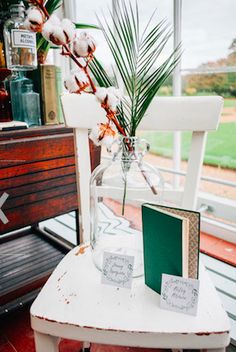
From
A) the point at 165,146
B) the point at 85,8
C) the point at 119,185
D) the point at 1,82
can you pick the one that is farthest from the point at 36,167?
the point at 165,146

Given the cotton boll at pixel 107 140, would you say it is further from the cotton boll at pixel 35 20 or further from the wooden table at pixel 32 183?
the wooden table at pixel 32 183

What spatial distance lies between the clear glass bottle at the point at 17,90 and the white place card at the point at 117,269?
3.20ft

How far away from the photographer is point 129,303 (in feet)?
2.33

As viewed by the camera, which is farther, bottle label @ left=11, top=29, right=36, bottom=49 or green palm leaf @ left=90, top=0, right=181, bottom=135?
bottle label @ left=11, top=29, right=36, bottom=49

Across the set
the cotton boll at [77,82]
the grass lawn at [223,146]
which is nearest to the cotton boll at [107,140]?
the cotton boll at [77,82]

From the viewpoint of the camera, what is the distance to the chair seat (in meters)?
0.63

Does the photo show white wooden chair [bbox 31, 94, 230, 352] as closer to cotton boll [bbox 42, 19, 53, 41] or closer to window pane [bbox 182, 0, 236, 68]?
cotton boll [bbox 42, 19, 53, 41]

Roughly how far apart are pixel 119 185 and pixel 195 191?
0.83ft

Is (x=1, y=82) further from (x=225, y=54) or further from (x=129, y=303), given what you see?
(x=225, y=54)

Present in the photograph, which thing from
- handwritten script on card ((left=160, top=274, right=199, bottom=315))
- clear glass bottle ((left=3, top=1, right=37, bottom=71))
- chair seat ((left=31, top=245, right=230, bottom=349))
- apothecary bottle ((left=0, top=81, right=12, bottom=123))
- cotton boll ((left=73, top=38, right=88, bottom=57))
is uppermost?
clear glass bottle ((left=3, top=1, right=37, bottom=71))

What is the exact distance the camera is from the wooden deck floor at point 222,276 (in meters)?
1.46

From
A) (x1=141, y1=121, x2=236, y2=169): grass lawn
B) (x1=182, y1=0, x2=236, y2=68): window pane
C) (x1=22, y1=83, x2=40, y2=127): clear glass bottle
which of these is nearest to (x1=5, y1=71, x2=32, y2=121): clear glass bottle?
(x1=22, y1=83, x2=40, y2=127): clear glass bottle

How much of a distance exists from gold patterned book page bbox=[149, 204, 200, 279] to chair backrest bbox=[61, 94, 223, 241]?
28 cm

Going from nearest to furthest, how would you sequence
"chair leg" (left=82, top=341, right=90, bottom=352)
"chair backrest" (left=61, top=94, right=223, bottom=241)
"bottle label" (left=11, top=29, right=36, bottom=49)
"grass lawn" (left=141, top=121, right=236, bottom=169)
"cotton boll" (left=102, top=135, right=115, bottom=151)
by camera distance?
1. "cotton boll" (left=102, top=135, right=115, bottom=151)
2. "chair backrest" (left=61, top=94, right=223, bottom=241)
3. "chair leg" (left=82, top=341, right=90, bottom=352)
4. "bottle label" (left=11, top=29, right=36, bottom=49)
5. "grass lawn" (left=141, top=121, right=236, bottom=169)
